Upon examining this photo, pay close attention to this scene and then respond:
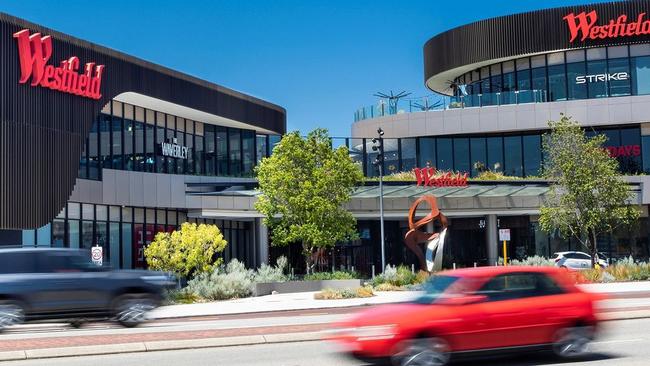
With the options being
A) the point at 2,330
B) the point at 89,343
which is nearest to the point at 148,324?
the point at 2,330

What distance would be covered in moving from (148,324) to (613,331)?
1180cm

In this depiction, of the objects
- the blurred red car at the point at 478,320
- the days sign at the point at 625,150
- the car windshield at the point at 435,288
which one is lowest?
the blurred red car at the point at 478,320

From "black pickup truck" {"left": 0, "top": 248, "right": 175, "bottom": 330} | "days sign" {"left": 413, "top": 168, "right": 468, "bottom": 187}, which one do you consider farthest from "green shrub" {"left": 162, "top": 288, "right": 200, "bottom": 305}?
"days sign" {"left": 413, "top": 168, "right": 468, "bottom": 187}

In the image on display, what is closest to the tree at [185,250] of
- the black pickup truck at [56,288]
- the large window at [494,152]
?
the black pickup truck at [56,288]

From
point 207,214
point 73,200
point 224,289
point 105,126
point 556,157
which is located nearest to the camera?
point 224,289

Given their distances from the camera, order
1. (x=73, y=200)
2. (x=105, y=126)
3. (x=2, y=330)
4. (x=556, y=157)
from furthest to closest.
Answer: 1. (x=556, y=157)
2. (x=105, y=126)
3. (x=73, y=200)
4. (x=2, y=330)

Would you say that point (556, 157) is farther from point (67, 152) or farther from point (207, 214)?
point (67, 152)

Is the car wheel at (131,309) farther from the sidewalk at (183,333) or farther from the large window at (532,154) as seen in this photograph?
the large window at (532,154)

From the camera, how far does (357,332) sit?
12.8m

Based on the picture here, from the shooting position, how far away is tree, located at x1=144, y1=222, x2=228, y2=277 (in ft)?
124

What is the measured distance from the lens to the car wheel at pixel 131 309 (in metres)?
20.8

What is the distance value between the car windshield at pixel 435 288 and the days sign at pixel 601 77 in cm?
4806

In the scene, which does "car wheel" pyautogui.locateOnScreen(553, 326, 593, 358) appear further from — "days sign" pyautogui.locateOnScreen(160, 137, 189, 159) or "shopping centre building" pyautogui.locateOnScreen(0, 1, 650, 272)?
"days sign" pyautogui.locateOnScreen(160, 137, 189, 159)

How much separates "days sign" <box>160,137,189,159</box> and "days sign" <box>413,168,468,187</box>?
589 inches
